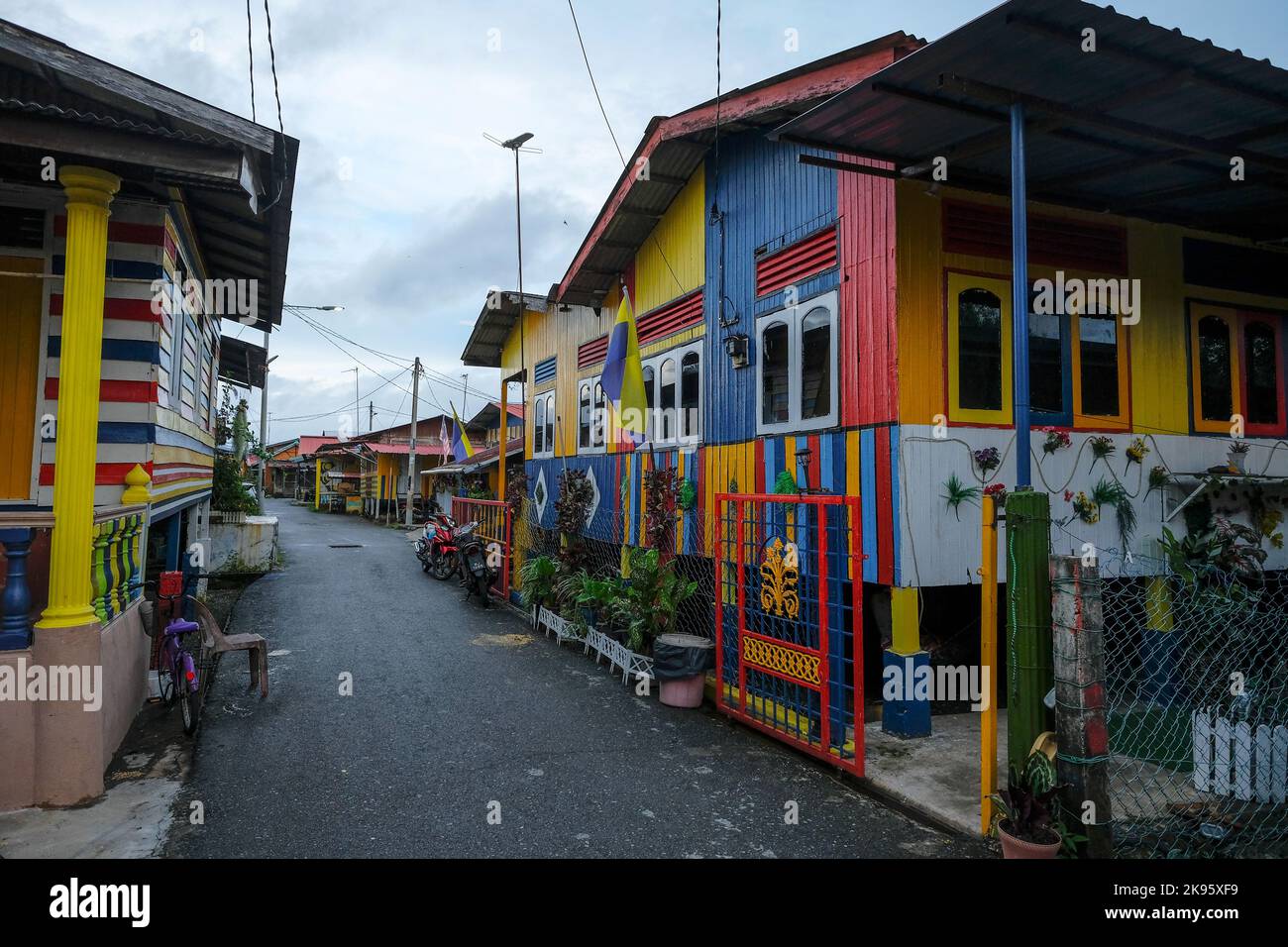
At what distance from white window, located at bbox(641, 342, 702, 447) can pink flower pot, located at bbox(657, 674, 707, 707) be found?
9.50 ft

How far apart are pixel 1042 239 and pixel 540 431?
899cm

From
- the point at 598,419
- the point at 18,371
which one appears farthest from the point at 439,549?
the point at 18,371

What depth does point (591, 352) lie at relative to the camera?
1147 cm

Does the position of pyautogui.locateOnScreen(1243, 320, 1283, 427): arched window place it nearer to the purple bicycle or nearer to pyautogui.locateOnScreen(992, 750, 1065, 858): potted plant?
pyautogui.locateOnScreen(992, 750, 1065, 858): potted plant

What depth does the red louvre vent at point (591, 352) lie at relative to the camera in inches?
438

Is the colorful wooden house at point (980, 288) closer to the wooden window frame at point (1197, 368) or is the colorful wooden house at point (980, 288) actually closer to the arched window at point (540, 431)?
the wooden window frame at point (1197, 368)

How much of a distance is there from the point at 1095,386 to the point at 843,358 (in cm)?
231

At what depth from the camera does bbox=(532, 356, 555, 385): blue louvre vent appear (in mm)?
13164

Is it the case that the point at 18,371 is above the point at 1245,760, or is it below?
above

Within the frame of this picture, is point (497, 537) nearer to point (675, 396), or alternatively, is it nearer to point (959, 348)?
point (675, 396)

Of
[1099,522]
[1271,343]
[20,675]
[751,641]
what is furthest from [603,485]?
[1271,343]

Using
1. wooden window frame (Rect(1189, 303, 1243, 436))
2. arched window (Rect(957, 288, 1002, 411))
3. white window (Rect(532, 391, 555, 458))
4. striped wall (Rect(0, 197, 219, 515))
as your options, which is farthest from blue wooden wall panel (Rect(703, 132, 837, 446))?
striped wall (Rect(0, 197, 219, 515))

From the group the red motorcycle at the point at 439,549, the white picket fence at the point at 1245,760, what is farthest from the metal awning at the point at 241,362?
the white picket fence at the point at 1245,760

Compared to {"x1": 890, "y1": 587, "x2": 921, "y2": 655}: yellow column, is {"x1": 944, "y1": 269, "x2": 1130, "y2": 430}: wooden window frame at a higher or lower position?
higher
